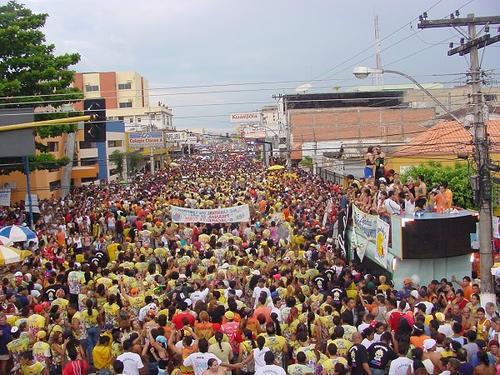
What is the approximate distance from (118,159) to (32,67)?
89.9 ft

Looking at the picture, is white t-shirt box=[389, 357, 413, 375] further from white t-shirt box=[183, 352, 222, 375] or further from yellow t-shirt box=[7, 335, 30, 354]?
yellow t-shirt box=[7, 335, 30, 354]

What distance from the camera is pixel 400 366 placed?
7.51 m

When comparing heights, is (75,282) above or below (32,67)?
below

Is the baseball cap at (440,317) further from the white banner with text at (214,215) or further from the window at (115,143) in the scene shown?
the window at (115,143)

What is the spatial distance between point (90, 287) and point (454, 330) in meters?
6.54

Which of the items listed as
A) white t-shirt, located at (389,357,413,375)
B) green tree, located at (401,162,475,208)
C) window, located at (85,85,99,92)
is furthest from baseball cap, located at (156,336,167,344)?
window, located at (85,85,99,92)

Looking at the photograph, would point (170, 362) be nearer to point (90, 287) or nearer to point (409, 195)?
point (90, 287)

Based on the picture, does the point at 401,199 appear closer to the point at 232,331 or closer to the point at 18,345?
the point at 232,331

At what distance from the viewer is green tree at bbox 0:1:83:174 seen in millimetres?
27152

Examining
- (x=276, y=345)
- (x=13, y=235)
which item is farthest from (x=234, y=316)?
(x=13, y=235)

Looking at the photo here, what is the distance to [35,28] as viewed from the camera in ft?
93.0

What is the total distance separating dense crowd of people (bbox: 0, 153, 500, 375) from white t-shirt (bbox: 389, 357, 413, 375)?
13 millimetres

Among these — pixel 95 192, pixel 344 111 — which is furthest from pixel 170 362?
pixel 344 111

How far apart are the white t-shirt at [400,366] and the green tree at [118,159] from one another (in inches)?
1843
